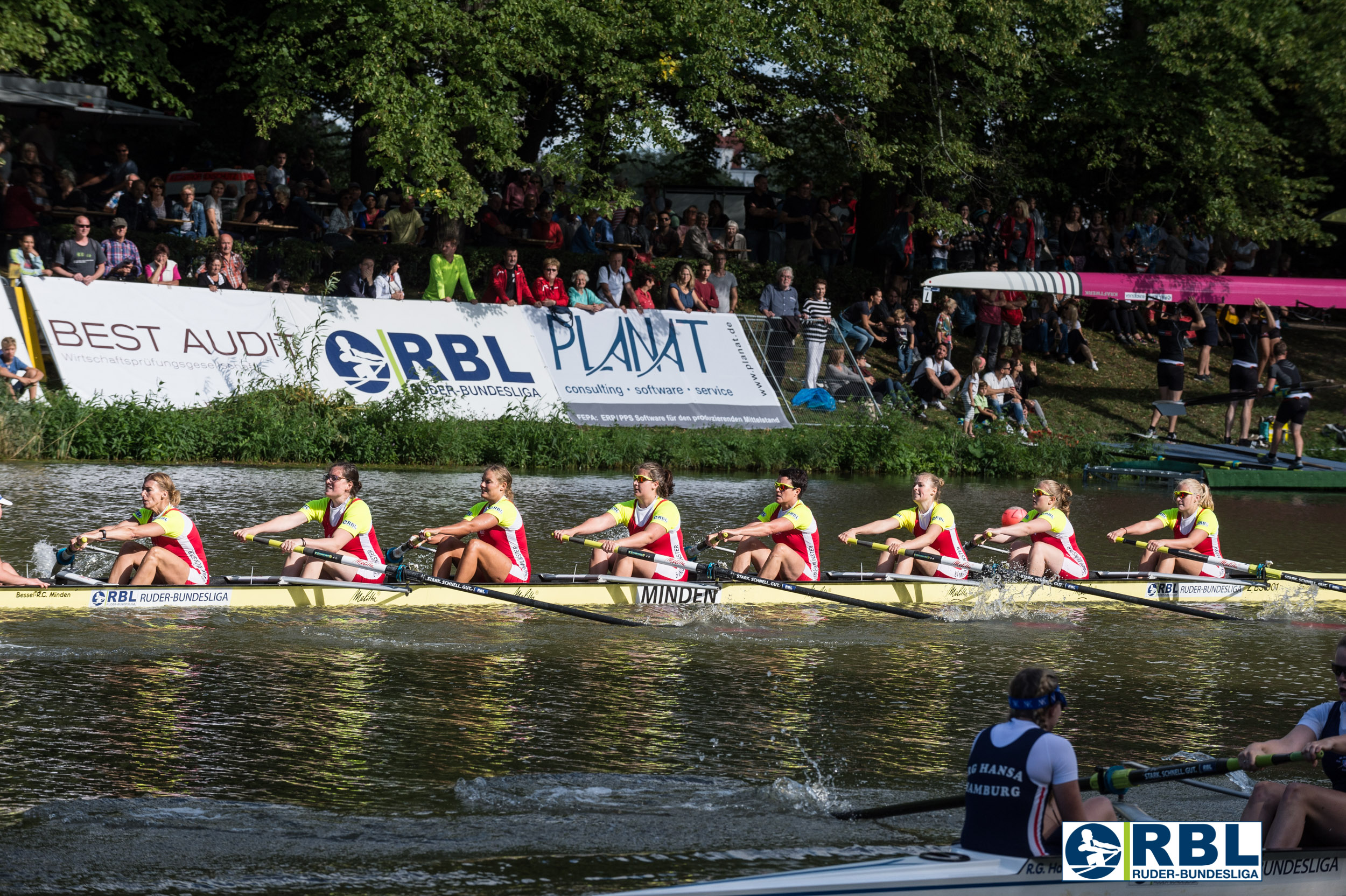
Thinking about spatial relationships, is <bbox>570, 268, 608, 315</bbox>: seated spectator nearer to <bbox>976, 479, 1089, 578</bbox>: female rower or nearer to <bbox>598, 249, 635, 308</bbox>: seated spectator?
<bbox>598, 249, 635, 308</bbox>: seated spectator

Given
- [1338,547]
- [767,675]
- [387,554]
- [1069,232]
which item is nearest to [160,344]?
[387,554]

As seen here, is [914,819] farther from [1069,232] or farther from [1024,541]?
[1069,232]

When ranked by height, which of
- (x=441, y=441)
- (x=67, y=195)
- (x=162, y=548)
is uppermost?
(x=67, y=195)

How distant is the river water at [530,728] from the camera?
6.27 metres

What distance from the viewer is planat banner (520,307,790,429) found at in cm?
2169

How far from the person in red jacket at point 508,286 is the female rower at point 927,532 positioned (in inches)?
407

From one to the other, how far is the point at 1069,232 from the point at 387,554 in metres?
20.0

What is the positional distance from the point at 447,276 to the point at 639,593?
1074 centimetres

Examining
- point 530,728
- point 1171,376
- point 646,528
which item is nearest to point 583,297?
point 1171,376

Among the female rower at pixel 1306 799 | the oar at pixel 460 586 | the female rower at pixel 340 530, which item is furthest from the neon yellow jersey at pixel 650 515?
the female rower at pixel 1306 799

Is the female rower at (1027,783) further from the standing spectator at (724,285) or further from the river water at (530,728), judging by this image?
the standing spectator at (724,285)

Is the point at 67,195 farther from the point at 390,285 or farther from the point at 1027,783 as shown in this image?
the point at 1027,783

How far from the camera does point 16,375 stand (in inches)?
693

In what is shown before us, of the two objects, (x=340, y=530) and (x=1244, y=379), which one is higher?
(x=1244, y=379)
